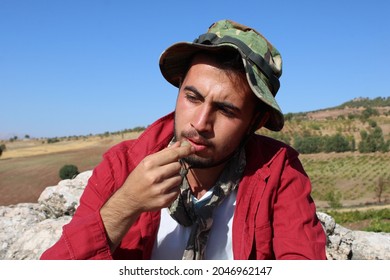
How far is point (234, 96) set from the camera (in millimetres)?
2111

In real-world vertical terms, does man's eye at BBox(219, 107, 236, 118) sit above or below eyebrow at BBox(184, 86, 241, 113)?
below

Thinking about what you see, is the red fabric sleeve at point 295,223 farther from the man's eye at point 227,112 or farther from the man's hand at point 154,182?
the man's hand at point 154,182

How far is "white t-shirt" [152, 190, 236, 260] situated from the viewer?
224 centimetres

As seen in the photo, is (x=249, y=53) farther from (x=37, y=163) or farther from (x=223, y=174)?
(x=37, y=163)

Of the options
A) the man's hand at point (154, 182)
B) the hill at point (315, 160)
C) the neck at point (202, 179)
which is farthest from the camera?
the hill at point (315, 160)

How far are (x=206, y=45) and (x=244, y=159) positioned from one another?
676 millimetres

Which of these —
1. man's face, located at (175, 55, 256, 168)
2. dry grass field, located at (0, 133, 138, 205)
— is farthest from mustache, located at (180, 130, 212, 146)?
dry grass field, located at (0, 133, 138, 205)

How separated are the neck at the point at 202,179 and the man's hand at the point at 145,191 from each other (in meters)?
0.49

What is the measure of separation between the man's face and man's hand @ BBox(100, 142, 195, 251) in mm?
293

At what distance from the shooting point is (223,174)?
229cm

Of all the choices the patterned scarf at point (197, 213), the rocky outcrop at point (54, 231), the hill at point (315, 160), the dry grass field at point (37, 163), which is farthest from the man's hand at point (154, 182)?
the dry grass field at point (37, 163)

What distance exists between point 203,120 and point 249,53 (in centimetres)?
42

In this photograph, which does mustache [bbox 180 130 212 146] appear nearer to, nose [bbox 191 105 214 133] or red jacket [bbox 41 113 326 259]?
nose [bbox 191 105 214 133]

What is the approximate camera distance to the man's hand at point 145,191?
67.9 inches
